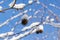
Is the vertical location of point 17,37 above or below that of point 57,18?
below

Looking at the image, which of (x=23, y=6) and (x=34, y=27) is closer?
(x=23, y=6)

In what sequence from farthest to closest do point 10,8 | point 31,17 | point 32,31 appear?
1. point 31,17
2. point 32,31
3. point 10,8

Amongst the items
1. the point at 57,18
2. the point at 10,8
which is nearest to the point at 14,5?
the point at 10,8

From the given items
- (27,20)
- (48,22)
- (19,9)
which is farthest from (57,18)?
(19,9)

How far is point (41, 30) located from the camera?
86.7 inches

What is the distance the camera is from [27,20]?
84.7 inches

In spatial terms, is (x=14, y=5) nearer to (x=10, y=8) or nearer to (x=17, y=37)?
(x=10, y=8)

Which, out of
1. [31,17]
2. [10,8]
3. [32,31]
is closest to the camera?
[10,8]

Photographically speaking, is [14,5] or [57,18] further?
[57,18]

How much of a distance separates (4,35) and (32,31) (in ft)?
0.96

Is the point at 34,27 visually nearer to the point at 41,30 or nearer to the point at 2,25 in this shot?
the point at 41,30

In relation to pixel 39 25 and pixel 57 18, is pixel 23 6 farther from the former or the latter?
pixel 57 18

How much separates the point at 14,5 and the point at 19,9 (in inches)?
2.3

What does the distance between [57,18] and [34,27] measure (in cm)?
35
